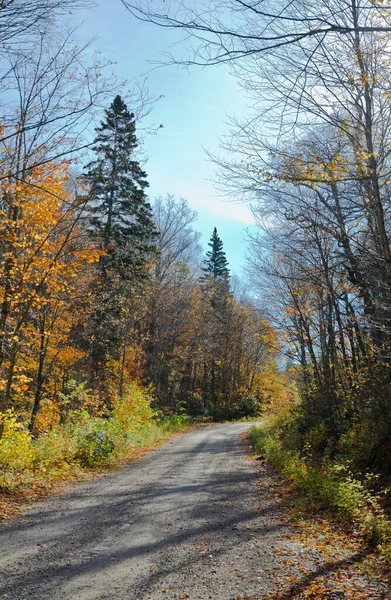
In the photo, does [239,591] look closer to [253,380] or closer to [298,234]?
[298,234]

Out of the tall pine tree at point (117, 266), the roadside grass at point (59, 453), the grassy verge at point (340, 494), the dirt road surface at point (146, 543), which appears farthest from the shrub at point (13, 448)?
the tall pine tree at point (117, 266)

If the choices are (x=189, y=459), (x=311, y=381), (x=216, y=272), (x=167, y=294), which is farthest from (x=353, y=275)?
(x=216, y=272)

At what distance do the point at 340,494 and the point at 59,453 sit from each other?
6.41 meters

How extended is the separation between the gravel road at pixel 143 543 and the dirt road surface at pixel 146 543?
0.03ft

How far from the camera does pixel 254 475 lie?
1030 cm

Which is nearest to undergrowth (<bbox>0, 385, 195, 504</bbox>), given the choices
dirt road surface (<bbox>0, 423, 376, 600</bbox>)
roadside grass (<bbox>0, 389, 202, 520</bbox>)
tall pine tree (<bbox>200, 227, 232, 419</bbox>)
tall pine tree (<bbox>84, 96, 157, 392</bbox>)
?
roadside grass (<bbox>0, 389, 202, 520</bbox>)

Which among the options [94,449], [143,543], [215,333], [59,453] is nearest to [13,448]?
[59,453]

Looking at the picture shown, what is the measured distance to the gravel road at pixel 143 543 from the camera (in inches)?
150

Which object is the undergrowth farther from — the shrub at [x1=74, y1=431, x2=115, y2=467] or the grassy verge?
the grassy verge

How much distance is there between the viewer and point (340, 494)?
6.31m

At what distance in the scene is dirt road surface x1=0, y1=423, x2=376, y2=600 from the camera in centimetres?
381

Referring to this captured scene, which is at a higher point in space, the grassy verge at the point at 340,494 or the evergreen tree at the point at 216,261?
the evergreen tree at the point at 216,261

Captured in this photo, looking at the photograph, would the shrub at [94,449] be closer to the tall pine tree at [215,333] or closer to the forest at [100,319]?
the forest at [100,319]

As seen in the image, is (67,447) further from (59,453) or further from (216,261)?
(216,261)
